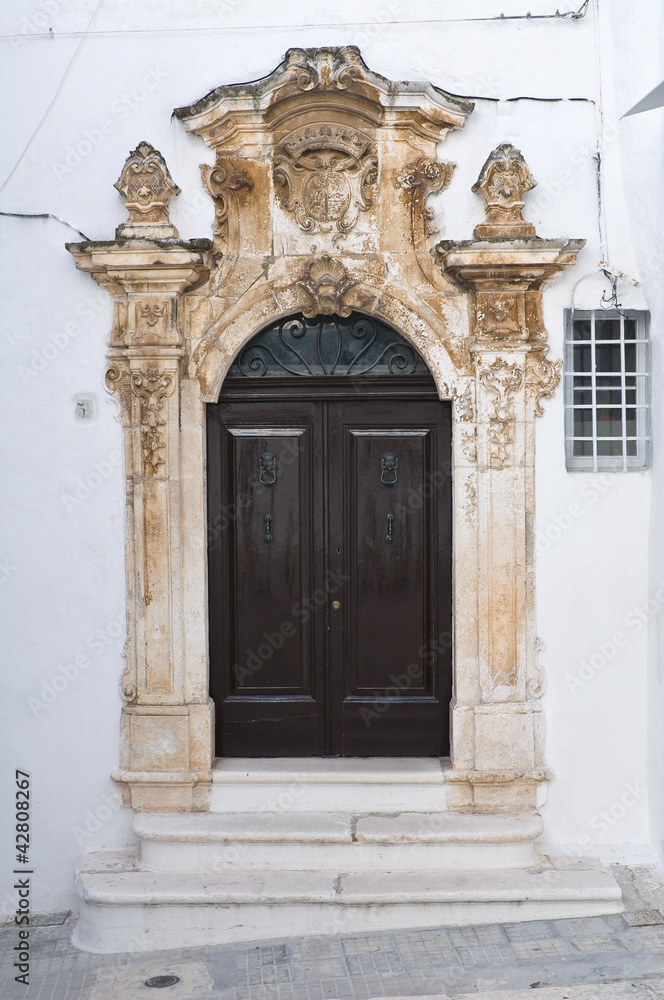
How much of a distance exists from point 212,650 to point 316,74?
10.7 ft

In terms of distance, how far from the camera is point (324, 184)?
17.9ft

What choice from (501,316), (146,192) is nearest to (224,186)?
(146,192)

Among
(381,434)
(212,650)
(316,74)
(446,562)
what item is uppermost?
(316,74)

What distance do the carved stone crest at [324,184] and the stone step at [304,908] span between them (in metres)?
3.59

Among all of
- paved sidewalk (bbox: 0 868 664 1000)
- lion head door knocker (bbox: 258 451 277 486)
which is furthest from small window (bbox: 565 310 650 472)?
paved sidewalk (bbox: 0 868 664 1000)

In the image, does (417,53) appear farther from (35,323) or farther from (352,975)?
(352,975)

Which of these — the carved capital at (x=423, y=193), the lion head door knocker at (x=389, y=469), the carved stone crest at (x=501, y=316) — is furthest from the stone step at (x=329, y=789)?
the carved capital at (x=423, y=193)

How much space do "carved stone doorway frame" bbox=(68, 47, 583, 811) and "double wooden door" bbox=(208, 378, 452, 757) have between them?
20cm

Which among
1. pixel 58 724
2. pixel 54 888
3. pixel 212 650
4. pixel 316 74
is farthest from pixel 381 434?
pixel 54 888

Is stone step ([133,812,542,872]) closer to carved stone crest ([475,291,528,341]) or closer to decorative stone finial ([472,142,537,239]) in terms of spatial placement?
carved stone crest ([475,291,528,341])

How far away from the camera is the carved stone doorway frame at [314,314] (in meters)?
5.38

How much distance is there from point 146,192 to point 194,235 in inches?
13.4

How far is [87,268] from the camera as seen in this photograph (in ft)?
17.7

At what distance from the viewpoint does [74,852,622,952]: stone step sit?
16.8ft
